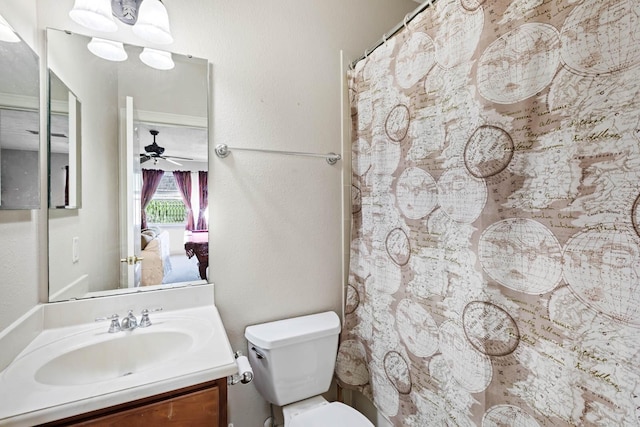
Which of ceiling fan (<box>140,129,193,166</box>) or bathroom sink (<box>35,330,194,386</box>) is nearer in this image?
bathroom sink (<box>35,330,194,386</box>)

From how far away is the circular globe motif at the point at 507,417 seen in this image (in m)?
0.77

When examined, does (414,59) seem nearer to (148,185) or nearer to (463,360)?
(463,360)

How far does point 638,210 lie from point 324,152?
119cm

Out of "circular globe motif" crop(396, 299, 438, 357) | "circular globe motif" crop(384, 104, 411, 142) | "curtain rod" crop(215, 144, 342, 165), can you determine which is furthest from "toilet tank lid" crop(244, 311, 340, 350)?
"circular globe motif" crop(384, 104, 411, 142)

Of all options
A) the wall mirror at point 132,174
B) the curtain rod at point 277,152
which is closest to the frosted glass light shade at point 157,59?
the wall mirror at point 132,174

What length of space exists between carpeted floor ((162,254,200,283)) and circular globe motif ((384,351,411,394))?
0.94 meters

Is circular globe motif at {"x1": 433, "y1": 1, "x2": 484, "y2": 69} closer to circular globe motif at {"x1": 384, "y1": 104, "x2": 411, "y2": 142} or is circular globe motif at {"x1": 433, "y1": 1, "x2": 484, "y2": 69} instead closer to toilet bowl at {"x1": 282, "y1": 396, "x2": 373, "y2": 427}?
circular globe motif at {"x1": 384, "y1": 104, "x2": 411, "y2": 142}

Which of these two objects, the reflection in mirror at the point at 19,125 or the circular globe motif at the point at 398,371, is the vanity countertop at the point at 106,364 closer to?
the reflection in mirror at the point at 19,125

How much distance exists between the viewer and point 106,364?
0.99 m

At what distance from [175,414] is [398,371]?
85 centimetres

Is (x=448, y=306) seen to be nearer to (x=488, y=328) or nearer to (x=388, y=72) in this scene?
(x=488, y=328)

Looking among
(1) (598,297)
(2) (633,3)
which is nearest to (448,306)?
(1) (598,297)

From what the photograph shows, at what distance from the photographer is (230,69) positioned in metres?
1.32

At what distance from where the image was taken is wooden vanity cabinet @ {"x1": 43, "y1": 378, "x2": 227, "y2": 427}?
717mm
